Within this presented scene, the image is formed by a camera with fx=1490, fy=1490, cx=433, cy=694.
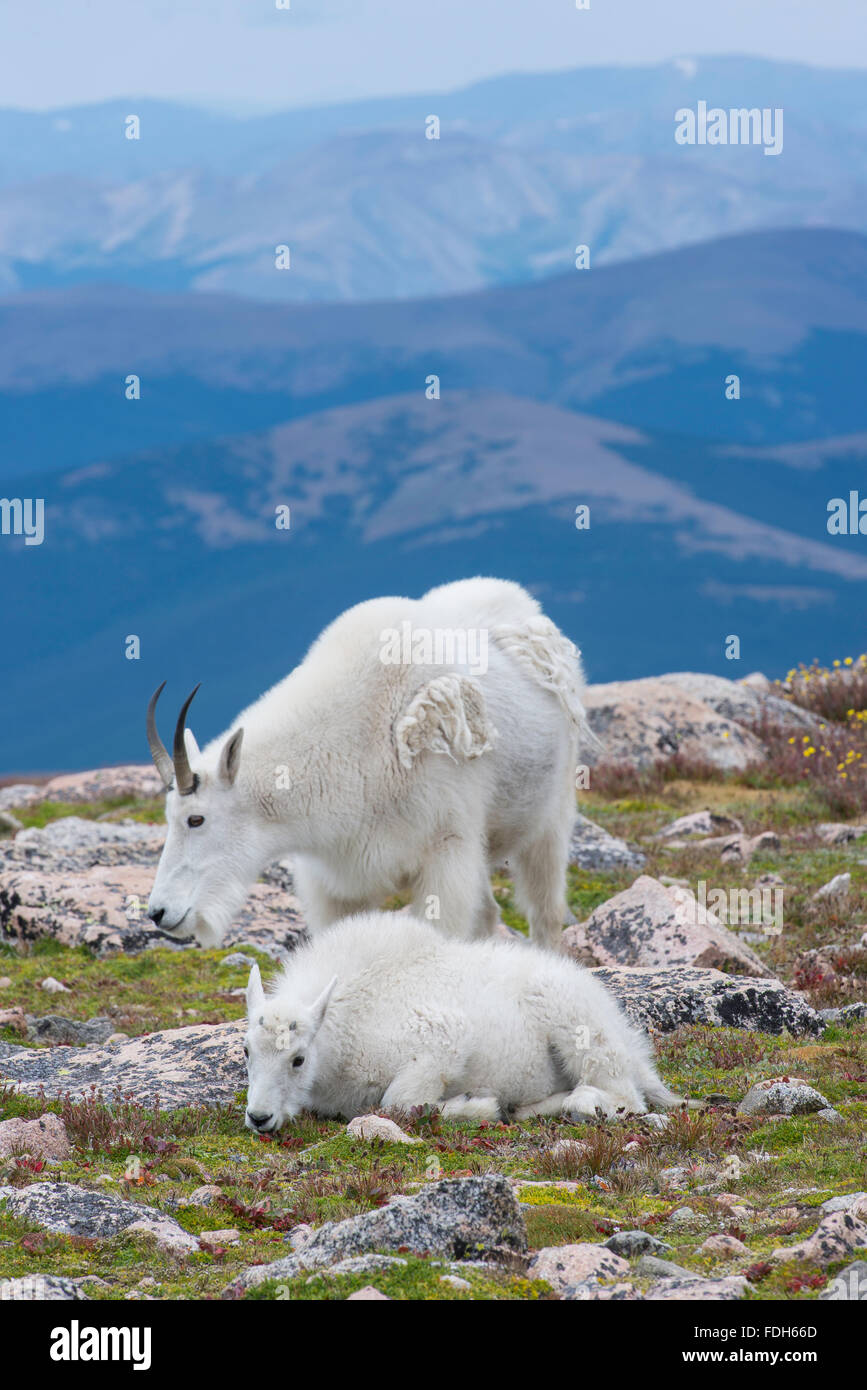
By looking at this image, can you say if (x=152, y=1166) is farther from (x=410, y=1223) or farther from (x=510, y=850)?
(x=510, y=850)

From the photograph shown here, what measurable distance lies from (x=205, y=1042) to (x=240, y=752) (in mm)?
1631

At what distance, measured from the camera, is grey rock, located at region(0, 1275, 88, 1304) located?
184 inches

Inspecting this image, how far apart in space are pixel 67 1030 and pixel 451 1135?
12.1 feet

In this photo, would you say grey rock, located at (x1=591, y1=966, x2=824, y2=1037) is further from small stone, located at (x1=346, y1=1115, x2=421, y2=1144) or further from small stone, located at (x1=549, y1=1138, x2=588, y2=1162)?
small stone, located at (x1=346, y1=1115, x2=421, y2=1144)

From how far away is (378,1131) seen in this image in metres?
6.63

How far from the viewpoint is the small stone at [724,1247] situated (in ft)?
16.8

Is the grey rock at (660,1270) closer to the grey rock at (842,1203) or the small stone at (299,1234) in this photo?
the grey rock at (842,1203)

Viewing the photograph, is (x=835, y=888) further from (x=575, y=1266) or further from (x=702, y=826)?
(x=575, y=1266)

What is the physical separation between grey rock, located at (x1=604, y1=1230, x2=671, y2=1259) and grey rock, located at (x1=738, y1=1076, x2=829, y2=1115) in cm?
191

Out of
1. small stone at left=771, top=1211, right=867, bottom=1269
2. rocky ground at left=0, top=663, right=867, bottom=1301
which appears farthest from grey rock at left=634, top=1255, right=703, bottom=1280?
small stone at left=771, top=1211, right=867, bottom=1269
